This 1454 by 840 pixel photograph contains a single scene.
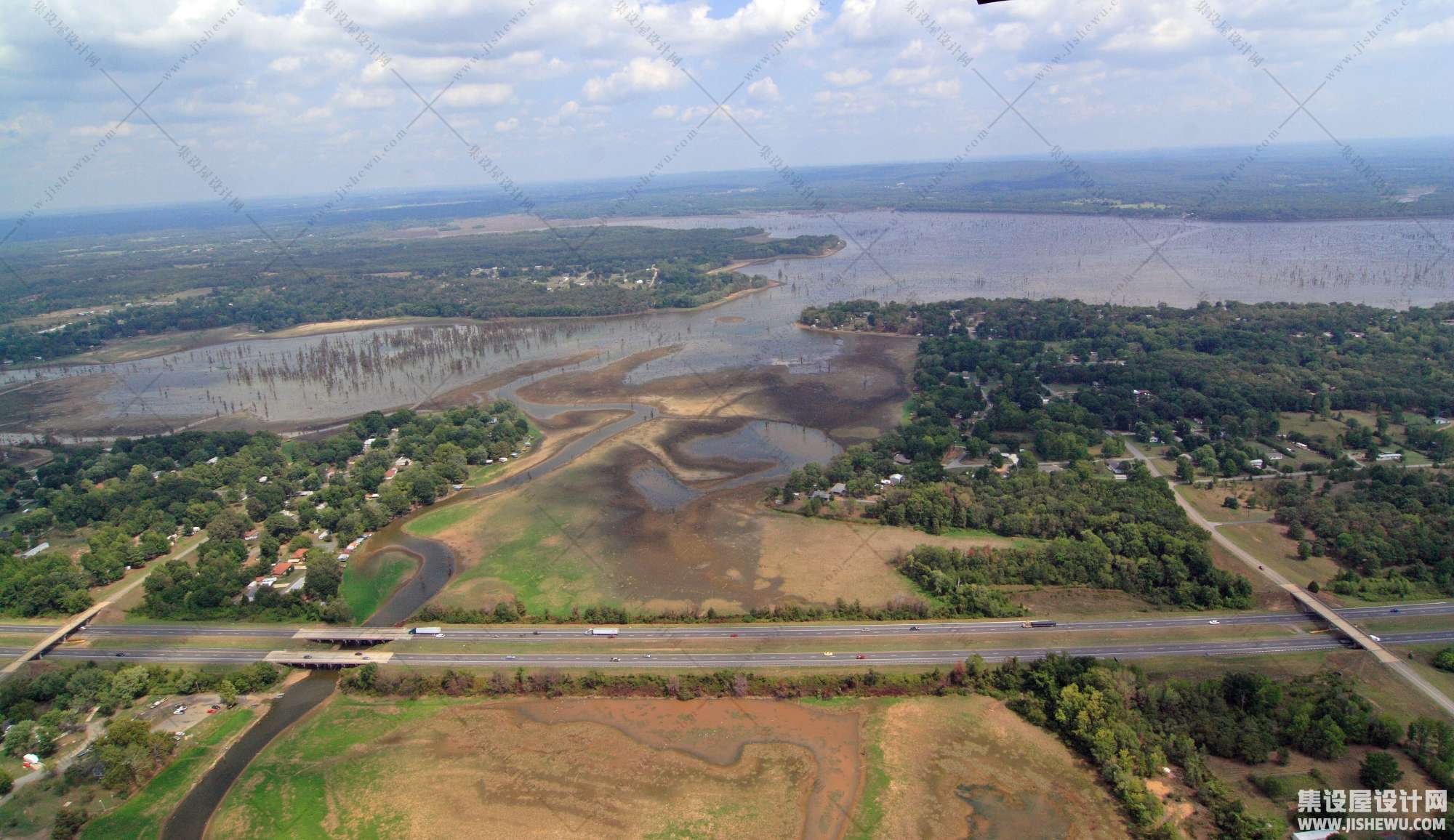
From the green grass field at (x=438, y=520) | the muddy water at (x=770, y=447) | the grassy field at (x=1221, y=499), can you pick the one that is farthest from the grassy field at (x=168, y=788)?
the grassy field at (x=1221, y=499)

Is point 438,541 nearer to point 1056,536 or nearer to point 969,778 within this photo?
point 969,778

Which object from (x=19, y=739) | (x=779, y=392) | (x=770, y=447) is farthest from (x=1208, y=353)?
(x=19, y=739)

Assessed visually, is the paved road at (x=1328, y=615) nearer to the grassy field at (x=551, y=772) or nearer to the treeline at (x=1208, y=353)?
the treeline at (x=1208, y=353)

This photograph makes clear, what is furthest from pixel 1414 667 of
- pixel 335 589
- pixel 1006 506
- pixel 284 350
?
pixel 284 350

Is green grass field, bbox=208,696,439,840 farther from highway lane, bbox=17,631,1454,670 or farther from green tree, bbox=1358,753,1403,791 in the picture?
green tree, bbox=1358,753,1403,791

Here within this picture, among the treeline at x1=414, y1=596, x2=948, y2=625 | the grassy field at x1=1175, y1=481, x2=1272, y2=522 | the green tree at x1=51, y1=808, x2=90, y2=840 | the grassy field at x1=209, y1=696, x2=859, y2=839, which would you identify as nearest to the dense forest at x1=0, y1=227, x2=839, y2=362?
the grassy field at x1=1175, y1=481, x2=1272, y2=522

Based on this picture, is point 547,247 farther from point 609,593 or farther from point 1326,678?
point 1326,678
